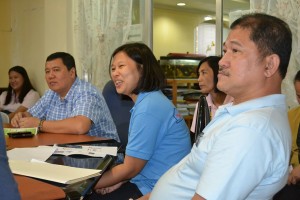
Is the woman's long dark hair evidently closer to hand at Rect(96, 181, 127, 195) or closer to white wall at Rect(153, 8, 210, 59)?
white wall at Rect(153, 8, 210, 59)

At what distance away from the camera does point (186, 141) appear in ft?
5.73

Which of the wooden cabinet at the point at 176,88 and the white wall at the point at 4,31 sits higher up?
the white wall at the point at 4,31

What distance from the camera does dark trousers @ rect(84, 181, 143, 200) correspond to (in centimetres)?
163

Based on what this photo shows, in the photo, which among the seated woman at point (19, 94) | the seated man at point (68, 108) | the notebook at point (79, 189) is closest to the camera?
the notebook at point (79, 189)

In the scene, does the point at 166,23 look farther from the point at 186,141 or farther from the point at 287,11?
the point at 186,141

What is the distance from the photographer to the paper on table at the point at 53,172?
3.93ft

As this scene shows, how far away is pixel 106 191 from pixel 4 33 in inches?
173

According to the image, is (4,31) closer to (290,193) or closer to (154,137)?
(154,137)

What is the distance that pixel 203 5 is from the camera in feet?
12.8

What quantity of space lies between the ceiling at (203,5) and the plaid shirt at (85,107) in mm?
1364

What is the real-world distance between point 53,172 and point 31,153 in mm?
359

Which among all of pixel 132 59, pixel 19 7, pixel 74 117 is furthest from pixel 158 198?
pixel 19 7

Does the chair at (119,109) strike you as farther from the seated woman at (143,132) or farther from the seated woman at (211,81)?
the seated woman at (143,132)

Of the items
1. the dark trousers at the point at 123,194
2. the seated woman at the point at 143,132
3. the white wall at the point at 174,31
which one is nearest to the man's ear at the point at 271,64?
the seated woman at the point at 143,132
